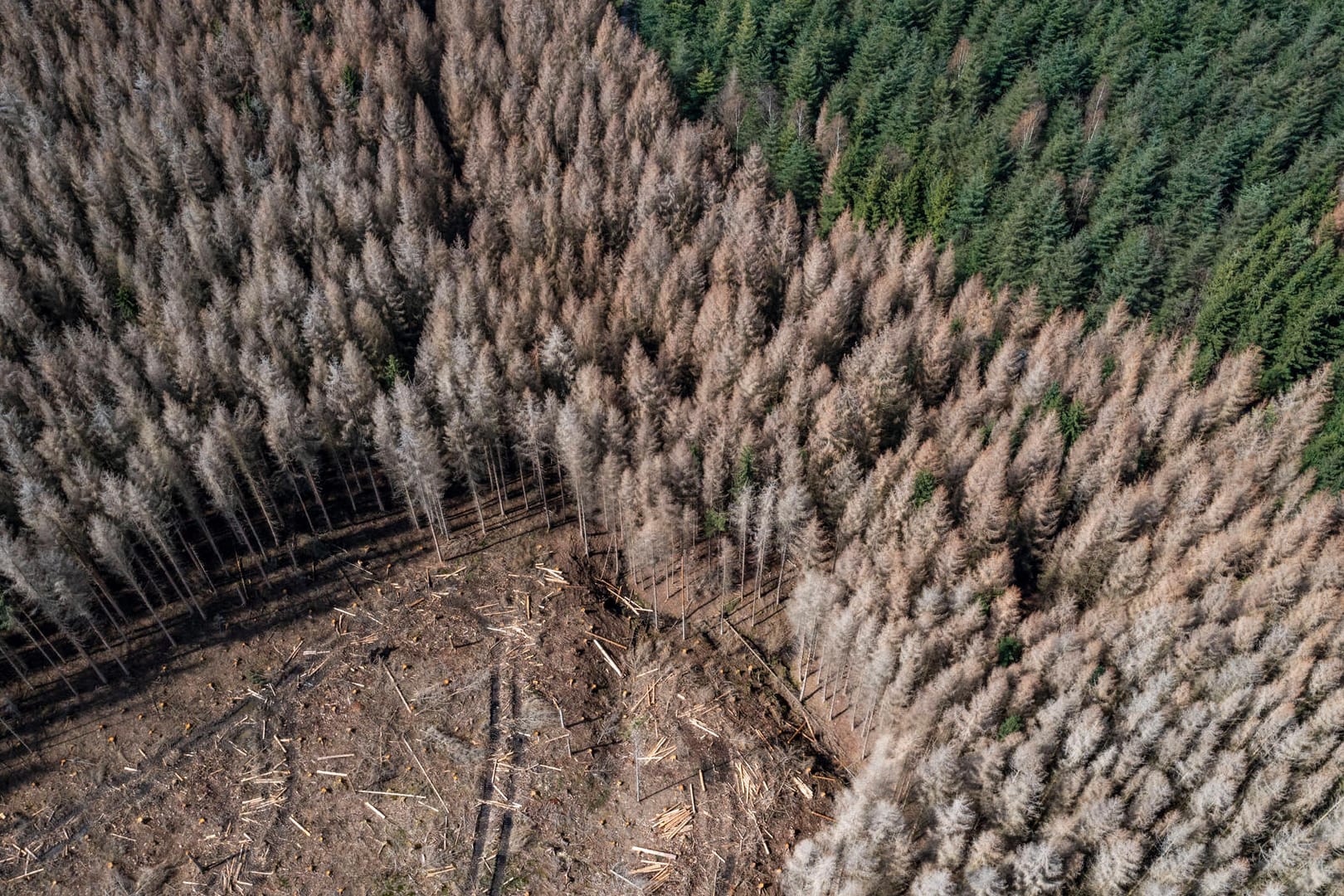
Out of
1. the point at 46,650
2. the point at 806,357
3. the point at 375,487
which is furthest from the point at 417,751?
the point at 806,357

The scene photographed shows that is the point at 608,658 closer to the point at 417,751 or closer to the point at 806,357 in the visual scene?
the point at 417,751

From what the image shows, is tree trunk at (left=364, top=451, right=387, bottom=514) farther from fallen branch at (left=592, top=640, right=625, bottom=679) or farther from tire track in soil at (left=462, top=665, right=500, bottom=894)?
fallen branch at (left=592, top=640, right=625, bottom=679)

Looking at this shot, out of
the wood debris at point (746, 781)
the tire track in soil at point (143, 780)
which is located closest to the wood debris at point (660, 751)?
the wood debris at point (746, 781)

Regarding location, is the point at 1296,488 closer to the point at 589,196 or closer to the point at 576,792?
the point at 576,792

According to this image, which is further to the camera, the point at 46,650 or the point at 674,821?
the point at 46,650

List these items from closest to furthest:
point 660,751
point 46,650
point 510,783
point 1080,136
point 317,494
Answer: point 510,783, point 660,751, point 46,650, point 317,494, point 1080,136

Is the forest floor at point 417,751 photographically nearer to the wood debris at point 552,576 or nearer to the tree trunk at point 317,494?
the wood debris at point 552,576
